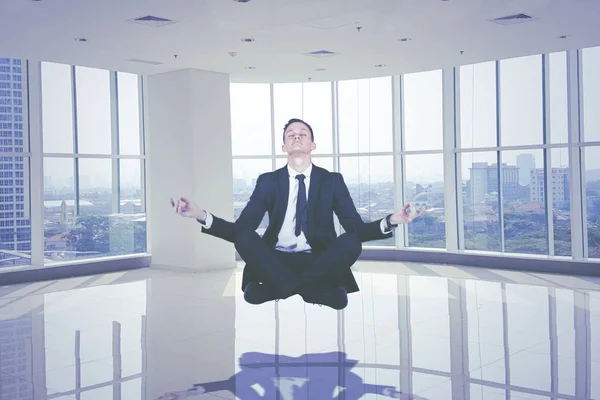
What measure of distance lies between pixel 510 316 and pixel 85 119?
9592 mm

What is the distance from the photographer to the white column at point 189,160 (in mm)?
12562

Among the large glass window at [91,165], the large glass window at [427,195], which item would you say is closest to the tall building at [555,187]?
the large glass window at [427,195]

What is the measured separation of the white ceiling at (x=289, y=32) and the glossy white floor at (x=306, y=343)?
4080 mm

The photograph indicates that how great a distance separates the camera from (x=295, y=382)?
17.3 ft

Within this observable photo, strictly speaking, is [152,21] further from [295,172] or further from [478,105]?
[478,105]

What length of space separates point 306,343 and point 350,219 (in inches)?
62.5

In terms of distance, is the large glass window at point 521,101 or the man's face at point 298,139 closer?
the man's face at point 298,139

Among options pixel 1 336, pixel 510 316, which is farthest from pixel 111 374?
pixel 510 316

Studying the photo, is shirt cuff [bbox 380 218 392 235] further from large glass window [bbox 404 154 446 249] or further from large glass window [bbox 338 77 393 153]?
large glass window [bbox 338 77 393 153]

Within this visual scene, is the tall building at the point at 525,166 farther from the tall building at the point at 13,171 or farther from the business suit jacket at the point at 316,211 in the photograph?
the tall building at the point at 13,171

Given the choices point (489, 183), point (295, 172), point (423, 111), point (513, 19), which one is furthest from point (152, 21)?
point (489, 183)

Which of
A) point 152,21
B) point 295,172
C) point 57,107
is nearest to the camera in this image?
point 295,172

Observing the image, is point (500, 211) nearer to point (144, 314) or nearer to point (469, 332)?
point (469, 332)

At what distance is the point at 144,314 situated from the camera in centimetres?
855
